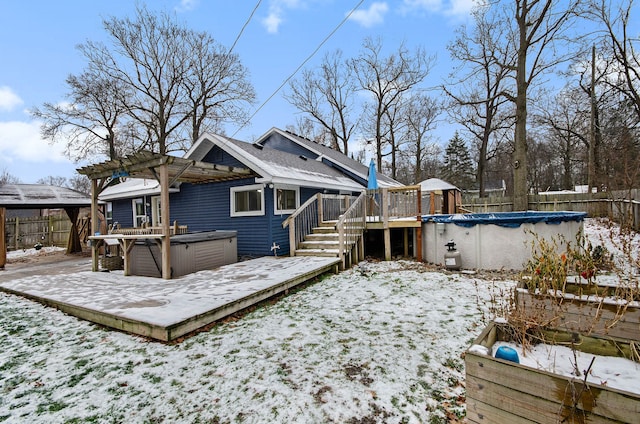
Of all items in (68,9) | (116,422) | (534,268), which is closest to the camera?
(116,422)

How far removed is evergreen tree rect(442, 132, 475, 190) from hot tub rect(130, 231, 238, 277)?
33604 mm

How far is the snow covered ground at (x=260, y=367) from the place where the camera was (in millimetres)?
2352

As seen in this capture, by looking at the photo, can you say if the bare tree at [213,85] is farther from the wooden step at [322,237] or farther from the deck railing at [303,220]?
the wooden step at [322,237]

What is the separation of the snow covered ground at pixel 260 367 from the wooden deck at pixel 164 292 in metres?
0.18

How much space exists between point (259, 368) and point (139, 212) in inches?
→ 474

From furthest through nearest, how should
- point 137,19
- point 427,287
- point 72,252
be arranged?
1. point 137,19
2. point 72,252
3. point 427,287

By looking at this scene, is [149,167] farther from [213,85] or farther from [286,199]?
[213,85]

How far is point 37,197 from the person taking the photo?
436 inches

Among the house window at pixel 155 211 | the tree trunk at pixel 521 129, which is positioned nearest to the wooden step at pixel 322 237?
the house window at pixel 155 211

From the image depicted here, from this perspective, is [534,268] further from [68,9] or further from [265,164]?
[68,9]

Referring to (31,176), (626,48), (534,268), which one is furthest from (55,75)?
(31,176)

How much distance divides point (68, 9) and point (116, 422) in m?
11.7

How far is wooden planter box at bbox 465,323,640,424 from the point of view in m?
1.48

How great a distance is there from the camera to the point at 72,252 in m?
12.6
